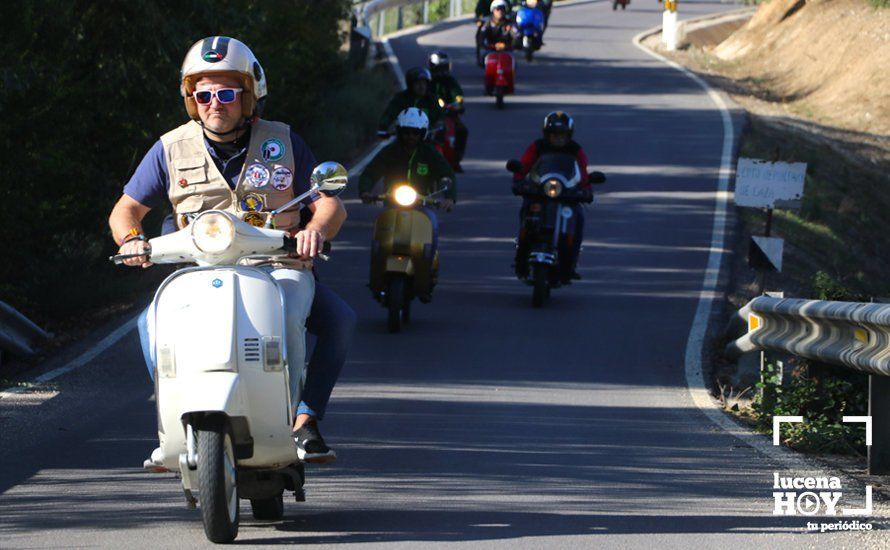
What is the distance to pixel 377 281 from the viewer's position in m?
15.4

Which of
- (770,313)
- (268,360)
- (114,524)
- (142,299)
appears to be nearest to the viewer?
(268,360)

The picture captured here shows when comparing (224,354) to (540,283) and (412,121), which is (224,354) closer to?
(412,121)

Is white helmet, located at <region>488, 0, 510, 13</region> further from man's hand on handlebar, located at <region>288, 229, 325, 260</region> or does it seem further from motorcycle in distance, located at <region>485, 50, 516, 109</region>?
man's hand on handlebar, located at <region>288, 229, 325, 260</region>

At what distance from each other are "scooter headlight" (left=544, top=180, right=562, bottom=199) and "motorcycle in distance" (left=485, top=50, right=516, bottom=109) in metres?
16.4

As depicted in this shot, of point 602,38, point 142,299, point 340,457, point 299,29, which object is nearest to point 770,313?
point 340,457

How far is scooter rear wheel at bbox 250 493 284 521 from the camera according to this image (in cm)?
755

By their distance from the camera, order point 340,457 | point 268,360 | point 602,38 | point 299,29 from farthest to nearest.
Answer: point 602,38 < point 299,29 < point 340,457 < point 268,360

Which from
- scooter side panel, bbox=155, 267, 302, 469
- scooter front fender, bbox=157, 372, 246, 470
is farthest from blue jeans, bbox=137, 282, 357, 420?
scooter front fender, bbox=157, 372, 246, 470

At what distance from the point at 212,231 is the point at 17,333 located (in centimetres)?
709

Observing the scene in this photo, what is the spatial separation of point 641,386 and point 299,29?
15982mm

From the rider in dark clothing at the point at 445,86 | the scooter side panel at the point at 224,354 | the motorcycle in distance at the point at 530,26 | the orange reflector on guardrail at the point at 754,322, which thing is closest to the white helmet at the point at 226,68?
the scooter side panel at the point at 224,354

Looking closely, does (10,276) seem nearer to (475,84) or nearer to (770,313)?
(770,313)

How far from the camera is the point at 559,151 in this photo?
17219 mm

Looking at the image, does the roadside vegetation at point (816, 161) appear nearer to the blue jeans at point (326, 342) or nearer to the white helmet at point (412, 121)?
the white helmet at point (412, 121)
